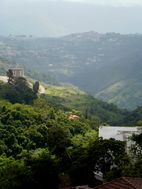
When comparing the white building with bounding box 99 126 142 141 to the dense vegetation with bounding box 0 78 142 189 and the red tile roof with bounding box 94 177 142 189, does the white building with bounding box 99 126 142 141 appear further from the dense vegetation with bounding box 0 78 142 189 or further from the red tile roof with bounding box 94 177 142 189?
the red tile roof with bounding box 94 177 142 189

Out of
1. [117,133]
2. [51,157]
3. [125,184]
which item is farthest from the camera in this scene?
[117,133]

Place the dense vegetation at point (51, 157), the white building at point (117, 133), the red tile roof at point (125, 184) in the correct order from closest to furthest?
the red tile roof at point (125, 184) → the dense vegetation at point (51, 157) → the white building at point (117, 133)

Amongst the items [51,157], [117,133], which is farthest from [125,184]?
[117,133]

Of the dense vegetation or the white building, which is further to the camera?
the white building

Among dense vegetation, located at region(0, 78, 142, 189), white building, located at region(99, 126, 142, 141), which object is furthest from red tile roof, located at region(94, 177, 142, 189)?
white building, located at region(99, 126, 142, 141)

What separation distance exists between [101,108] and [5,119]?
60861mm

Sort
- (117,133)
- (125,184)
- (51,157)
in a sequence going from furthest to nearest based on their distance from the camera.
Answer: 1. (117,133)
2. (51,157)
3. (125,184)

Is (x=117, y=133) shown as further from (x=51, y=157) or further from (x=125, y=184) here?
(x=125, y=184)

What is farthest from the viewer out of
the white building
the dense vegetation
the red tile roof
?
the white building

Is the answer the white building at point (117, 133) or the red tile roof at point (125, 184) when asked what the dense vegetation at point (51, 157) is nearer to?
the white building at point (117, 133)

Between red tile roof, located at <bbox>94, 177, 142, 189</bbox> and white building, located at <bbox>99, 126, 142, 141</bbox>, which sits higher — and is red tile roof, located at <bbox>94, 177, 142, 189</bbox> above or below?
below

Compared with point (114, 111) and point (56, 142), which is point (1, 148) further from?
point (114, 111)

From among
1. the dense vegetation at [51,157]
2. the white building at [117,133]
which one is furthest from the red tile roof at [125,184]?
the white building at [117,133]

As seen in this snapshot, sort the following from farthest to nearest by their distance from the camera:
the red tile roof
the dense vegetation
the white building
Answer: the white building, the dense vegetation, the red tile roof
